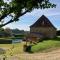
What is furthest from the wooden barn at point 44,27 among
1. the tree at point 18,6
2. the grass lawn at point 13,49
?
the tree at point 18,6

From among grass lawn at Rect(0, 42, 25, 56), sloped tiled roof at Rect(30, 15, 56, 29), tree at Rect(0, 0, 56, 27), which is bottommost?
grass lawn at Rect(0, 42, 25, 56)

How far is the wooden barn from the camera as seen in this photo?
67456 mm

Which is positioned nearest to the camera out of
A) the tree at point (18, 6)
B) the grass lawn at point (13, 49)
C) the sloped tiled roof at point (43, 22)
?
the tree at point (18, 6)

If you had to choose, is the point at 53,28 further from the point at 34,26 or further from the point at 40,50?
the point at 40,50

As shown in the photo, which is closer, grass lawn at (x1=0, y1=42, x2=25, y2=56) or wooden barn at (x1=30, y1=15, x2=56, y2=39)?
grass lawn at (x1=0, y1=42, x2=25, y2=56)

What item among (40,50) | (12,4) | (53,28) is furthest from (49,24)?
(12,4)

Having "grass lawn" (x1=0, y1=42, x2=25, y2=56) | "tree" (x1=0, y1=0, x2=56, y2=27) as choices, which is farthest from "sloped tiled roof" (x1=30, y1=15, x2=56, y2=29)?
"tree" (x1=0, y1=0, x2=56, y2=27)

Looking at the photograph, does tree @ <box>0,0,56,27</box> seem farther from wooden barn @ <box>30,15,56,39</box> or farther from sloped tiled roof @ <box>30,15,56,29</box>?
sloped tiled roof @ <box>30,15,56,29</box>

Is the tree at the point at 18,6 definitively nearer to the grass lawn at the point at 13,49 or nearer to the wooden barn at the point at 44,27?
the grass lawn at the point at 13,49

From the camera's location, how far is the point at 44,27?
7075 centimetres

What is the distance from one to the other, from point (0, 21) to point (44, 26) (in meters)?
66.4

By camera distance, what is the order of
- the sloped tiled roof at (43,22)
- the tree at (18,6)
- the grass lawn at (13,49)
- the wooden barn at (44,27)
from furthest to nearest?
1. the sloped tiled roof at (43,22)
2. the wooden barn at (44,27)
3. the grass lawn at (13,49)
4. the tree at (18,6)

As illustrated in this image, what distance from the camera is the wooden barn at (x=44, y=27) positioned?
6746 centimetres

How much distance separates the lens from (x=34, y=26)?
230ft
